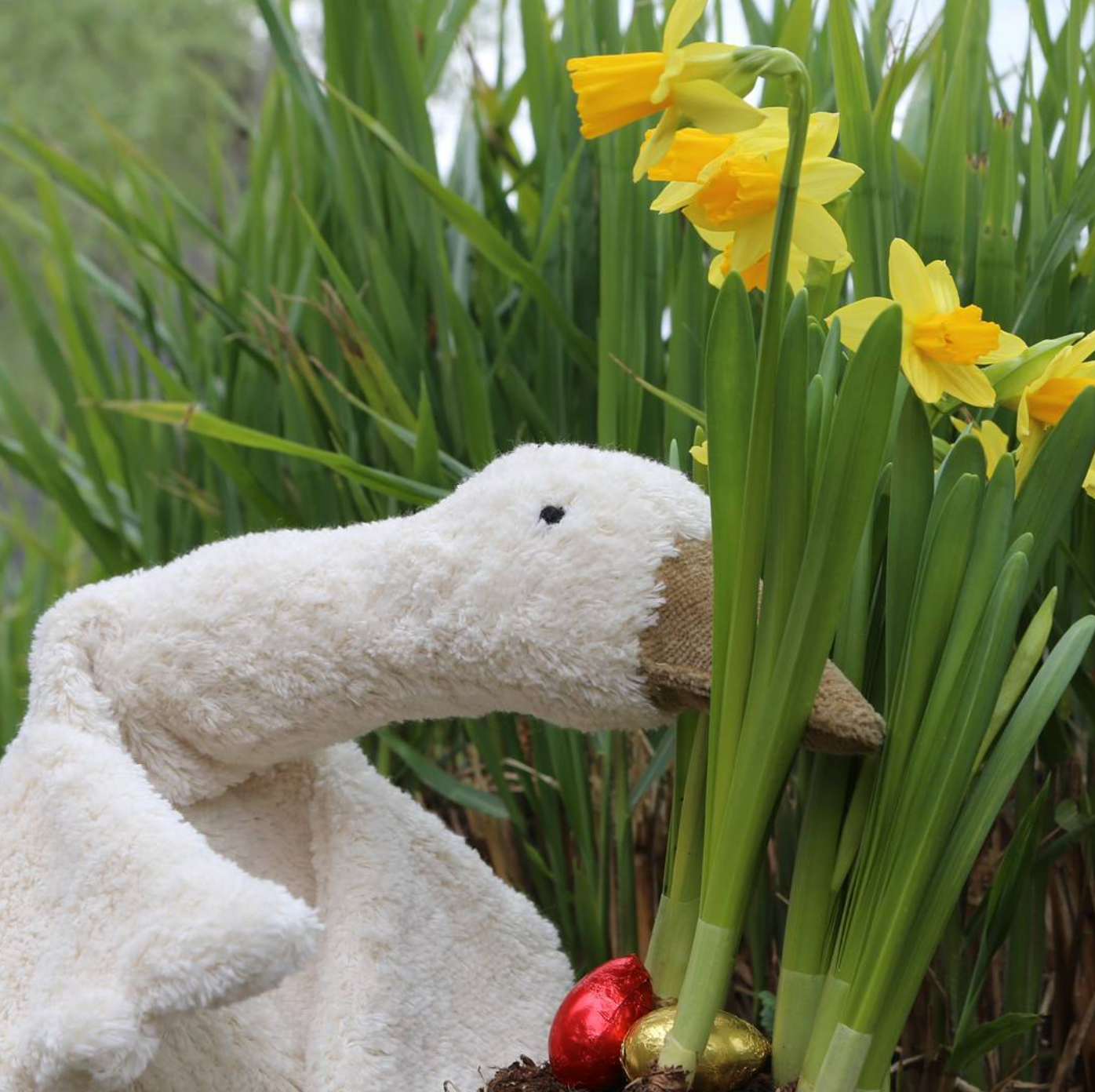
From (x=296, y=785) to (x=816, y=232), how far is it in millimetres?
338

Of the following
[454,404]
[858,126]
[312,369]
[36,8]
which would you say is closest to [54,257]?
[312,369]

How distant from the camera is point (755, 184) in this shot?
39 cm

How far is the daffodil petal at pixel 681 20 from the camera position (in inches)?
14.7

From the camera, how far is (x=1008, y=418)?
0.55 m

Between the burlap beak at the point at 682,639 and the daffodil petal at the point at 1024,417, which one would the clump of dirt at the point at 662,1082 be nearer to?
the burlap beak at the point at 682,639

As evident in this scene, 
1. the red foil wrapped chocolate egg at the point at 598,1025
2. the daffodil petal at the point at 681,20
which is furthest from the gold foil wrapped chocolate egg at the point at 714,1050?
the daffodil petal at the point at 681,20

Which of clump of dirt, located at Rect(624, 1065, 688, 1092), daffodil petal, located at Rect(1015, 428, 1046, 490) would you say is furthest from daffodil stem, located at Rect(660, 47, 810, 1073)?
daffodil petal, located at Rect(1015, 428, 1046, 490)

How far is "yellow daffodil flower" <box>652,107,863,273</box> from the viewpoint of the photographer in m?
0.40

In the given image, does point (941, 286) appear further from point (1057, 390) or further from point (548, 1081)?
point (548, 1081)

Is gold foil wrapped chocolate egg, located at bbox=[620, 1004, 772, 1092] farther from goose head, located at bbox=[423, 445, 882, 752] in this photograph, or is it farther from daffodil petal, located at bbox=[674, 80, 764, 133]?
daffodil petal, located at bbox=[674, 80, 764, 133]

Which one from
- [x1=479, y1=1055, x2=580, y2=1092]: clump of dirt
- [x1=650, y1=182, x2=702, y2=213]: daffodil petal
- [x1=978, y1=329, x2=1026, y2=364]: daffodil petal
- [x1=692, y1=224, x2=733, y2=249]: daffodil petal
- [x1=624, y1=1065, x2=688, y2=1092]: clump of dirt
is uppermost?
[x1=650, y1=182, x2=702, y2=213]: daffodil petal

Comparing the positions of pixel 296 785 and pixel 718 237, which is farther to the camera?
pixel 296 785

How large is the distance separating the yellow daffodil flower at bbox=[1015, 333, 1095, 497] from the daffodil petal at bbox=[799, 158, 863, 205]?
10cm

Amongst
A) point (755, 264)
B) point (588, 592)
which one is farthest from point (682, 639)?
point (755, 264)
